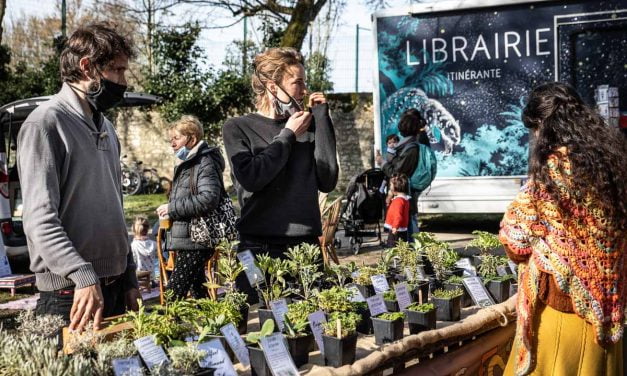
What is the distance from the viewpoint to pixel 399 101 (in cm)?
948

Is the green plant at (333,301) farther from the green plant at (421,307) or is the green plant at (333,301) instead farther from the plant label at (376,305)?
the green plant at (421,307)

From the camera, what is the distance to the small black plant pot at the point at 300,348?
2.25 meters

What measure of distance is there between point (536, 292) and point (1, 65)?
15.1 metres

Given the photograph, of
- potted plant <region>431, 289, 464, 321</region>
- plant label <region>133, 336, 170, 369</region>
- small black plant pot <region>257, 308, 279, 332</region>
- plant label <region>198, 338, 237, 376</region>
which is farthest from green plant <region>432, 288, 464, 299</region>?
plant label <region>133, 336, 170, 369</region>

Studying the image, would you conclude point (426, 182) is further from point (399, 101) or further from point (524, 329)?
point (524, 329)

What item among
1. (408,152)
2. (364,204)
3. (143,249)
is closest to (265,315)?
(143,249)

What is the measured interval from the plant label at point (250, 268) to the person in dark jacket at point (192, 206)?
173cm

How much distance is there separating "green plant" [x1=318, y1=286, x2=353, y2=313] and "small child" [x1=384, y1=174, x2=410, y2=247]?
4619 millimetres

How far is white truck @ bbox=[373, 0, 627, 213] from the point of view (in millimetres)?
8602

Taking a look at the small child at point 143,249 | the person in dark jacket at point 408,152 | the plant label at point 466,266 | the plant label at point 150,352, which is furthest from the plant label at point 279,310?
the person in dark jacket at point 408,152

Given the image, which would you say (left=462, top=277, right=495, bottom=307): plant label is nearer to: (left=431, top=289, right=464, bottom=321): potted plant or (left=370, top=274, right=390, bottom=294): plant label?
(left=431, top=289, right=464, bottom=321): potted plant

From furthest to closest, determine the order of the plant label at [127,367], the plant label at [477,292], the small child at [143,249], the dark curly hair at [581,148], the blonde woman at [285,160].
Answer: the small child at [143,249] < the plant label at [477,292] < the blonde woman at [285,160] < the dark curly hair at [581,148] < the plant label at [127,367]

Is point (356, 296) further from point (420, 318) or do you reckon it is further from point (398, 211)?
point (398, 211)

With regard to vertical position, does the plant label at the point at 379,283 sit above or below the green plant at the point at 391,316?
above
